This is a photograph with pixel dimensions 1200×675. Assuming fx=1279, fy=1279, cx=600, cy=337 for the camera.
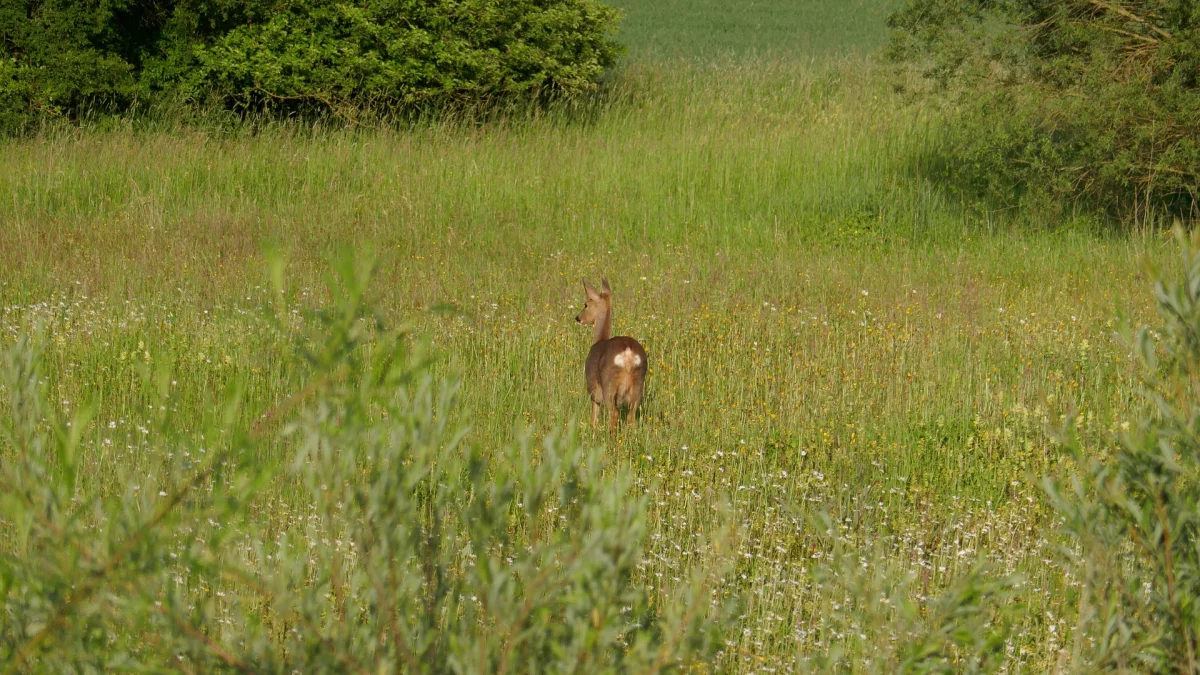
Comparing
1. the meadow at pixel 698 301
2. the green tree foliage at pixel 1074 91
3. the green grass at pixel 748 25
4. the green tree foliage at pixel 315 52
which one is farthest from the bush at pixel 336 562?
the green grass at pixel 748 25

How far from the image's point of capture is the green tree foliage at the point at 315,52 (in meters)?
17.3

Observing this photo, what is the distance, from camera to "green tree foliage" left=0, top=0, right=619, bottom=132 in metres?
17.3

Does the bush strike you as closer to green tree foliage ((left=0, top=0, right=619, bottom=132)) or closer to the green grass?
green tree foliage ((left=0, top=0, right=619, bottom=132))

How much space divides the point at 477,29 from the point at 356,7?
1.68 meters

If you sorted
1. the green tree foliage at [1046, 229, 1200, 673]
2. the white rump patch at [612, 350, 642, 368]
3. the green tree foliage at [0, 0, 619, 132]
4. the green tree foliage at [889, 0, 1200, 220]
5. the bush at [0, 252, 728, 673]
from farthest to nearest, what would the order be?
the green tree foliage at [0, 0, 619, 132] → the green tree foliage at [889, 0, 1200, 220] → the white rump patch at [612, 350, 642, 368] → the green tree foliage at [1046, 229, 1200, 673] → the bush at [0, 252, 728, 673]

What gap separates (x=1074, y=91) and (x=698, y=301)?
189 inches

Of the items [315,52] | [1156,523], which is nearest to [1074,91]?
[315,52]

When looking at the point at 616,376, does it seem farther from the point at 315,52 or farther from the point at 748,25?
the point at 748,25

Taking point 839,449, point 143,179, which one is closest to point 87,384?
point 839,449

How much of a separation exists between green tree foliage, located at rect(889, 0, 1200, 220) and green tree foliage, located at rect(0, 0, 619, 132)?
6.71m

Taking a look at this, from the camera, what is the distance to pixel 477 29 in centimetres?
1784

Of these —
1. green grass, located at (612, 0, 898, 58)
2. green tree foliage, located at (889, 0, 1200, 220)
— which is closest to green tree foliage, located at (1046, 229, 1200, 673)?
green tree foliage, located at (889, 0, 1200, 220)

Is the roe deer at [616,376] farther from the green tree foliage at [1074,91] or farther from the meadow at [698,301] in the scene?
the green tree foliage at [1074,91]

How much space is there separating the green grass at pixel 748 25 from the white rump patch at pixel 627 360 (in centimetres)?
2314
